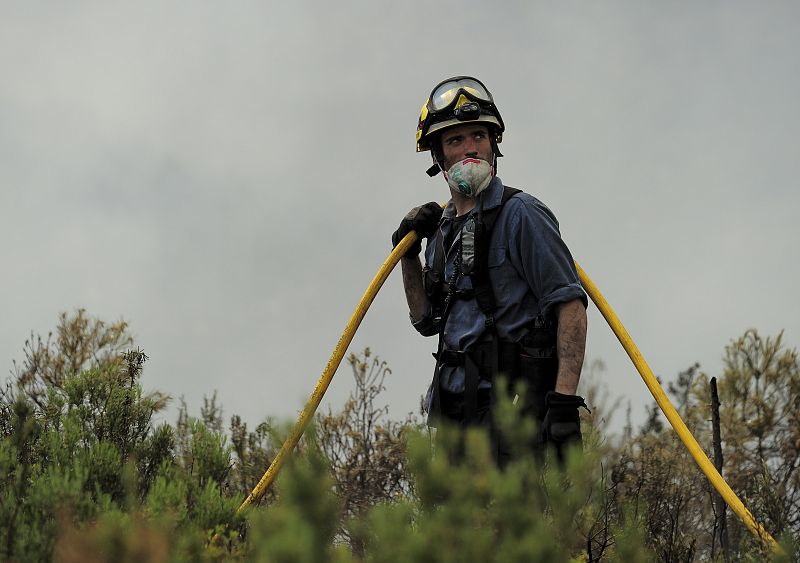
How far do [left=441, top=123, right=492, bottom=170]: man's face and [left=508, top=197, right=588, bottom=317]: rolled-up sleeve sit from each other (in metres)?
0.45

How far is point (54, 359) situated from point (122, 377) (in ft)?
23.2

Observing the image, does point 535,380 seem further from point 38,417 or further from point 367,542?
point 38,417

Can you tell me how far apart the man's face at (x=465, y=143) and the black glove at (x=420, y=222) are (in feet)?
1.41

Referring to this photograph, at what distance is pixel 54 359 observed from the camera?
39.3 feet

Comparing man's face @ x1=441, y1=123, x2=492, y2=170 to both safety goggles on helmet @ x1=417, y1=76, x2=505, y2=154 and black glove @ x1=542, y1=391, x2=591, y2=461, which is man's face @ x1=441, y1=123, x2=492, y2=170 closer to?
safety goggles on helmet @ x1=417, y1=76, x2=505, y2=154

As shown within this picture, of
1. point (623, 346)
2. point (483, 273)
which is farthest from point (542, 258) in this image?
point (623, 346)

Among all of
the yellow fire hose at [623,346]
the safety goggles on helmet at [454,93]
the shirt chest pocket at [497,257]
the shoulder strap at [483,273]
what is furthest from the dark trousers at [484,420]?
the safety goggles on helmet at [454,93]

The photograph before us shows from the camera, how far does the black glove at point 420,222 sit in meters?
5.77

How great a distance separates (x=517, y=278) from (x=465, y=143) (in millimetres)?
863

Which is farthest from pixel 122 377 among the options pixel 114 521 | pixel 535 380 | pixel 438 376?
pixel 114 521

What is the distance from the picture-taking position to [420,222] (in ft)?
18.9

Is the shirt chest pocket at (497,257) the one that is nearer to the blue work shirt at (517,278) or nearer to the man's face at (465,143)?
the blue work shirt at (517,278)

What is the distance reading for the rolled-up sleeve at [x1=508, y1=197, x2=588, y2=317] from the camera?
4809mm

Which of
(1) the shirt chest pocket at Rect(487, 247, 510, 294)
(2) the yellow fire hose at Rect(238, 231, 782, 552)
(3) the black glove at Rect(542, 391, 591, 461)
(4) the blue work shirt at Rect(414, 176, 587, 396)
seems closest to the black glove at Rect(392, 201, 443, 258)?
(2) the yellow fire hose at Rect(238, 231, 782, 552)
